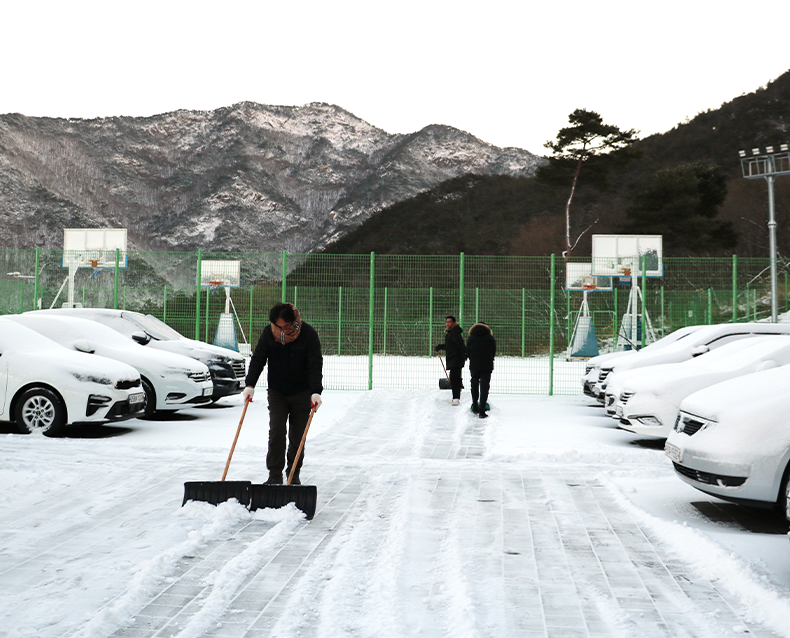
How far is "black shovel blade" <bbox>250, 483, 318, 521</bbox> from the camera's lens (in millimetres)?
5844

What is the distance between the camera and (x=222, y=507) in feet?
18.8

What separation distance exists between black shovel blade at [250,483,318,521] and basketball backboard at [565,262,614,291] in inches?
846

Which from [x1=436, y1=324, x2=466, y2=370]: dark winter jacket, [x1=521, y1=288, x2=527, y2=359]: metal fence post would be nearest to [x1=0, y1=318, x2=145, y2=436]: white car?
[x1=436, y1=324, x2=466, y2=370]: dark winter jacket

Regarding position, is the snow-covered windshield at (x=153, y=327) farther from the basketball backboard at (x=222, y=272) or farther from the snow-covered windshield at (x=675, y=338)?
the snow-covered windshield at (x=675, y=338)

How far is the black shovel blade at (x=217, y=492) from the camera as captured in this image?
19.3ft

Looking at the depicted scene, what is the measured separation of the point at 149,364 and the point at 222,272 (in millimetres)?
10255

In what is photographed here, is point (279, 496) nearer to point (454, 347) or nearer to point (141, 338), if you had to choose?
point (141, 338)

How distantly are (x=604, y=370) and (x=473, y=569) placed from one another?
9568 mm

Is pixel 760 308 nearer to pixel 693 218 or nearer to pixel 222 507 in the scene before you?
pixel 222 507

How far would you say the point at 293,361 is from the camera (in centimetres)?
657

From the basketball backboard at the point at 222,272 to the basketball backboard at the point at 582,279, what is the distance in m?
11.1

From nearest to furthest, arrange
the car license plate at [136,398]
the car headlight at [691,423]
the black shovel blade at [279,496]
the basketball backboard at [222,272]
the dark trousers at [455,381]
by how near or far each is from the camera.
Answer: the black shovel blade at [279,496]
the car headlight at [691,423]
the car license plate at [136,398]
the dark trousers at [455,381]
the basketball backboard at [222,272]

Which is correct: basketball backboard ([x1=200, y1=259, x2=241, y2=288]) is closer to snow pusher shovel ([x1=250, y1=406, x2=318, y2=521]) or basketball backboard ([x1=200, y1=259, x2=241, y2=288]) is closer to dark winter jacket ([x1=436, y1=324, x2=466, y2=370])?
dark winter jacket ([x1=436, y1=324, x2=466, y2=370])

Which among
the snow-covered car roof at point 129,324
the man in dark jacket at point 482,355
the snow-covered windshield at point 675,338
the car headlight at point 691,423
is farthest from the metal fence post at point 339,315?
the car headlight at point 691,423
